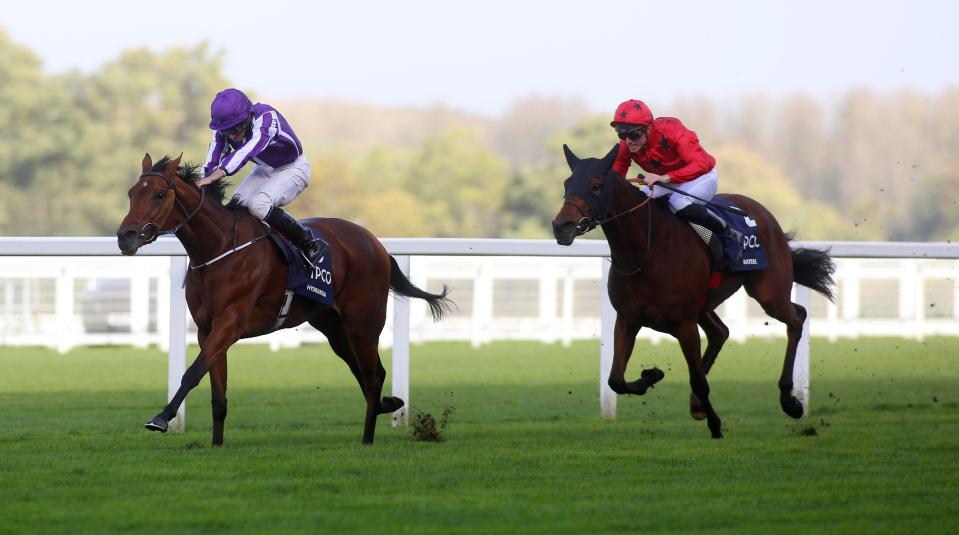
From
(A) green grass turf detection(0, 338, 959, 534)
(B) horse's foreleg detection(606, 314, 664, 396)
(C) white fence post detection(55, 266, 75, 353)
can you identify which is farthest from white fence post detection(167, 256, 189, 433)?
(C) white fence post detection(55, 266, 75, 353)

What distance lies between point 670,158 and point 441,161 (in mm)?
43773

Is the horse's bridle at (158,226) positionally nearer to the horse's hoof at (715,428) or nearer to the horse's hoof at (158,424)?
the horse's hoof at (158,424)

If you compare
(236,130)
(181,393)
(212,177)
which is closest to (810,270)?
(236,130)

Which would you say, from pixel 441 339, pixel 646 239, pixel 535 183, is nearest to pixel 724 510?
pixel 646 239

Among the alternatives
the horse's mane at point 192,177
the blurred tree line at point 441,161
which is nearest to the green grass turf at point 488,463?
the horse's mane at point 192,177

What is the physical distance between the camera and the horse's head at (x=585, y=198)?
668 centimetres

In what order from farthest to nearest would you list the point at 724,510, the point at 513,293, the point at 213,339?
the point at 513,293 → the point at 213,339 → the point at 724,510

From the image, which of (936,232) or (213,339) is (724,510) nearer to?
(213,339)

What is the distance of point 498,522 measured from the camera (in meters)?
4.70

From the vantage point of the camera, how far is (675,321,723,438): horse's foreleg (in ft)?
23.5

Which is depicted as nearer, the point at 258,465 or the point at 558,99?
the point at 258,465

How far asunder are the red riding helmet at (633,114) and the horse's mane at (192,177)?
1909mm

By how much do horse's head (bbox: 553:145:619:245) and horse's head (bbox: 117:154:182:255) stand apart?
67.1 inches

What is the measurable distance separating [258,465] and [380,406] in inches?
54.4
